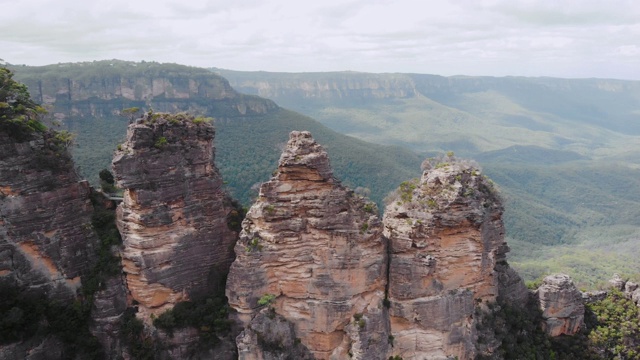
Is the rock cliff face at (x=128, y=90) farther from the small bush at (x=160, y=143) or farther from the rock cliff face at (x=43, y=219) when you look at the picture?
the small bush at (x=160, y=143)

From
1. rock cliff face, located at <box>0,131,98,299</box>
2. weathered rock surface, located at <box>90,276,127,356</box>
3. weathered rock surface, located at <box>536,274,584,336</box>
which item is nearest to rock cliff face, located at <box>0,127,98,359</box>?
rock cliff face, located at <box>0,131,98,299</box>

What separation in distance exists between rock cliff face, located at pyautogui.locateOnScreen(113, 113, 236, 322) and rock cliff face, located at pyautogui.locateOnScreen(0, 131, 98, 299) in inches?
93.2

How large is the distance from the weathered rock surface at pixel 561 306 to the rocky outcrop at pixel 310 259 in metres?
12.2

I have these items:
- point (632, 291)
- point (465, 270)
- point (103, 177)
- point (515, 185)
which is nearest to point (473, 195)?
point (465, 270)

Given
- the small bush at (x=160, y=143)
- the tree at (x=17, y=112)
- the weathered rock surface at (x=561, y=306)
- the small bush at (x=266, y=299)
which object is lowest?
the weathered rock surface at (x=561, y=306)

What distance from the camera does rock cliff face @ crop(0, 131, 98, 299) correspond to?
21.8 m

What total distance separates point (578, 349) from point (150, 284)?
996 inches

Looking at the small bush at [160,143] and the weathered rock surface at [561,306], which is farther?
the weathered rock surface at [561,306]

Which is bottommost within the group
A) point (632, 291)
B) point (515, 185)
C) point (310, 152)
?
point (515, 185)

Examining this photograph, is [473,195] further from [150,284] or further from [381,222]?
[150,284]

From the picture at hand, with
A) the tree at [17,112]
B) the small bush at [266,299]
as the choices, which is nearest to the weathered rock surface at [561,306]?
the small bush at [266,299]

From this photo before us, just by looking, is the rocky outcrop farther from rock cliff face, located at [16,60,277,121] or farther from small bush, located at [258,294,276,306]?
rock cliff face, located at [16,60,277,121]

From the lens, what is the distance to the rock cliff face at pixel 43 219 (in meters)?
21.8

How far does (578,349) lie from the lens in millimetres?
28562
